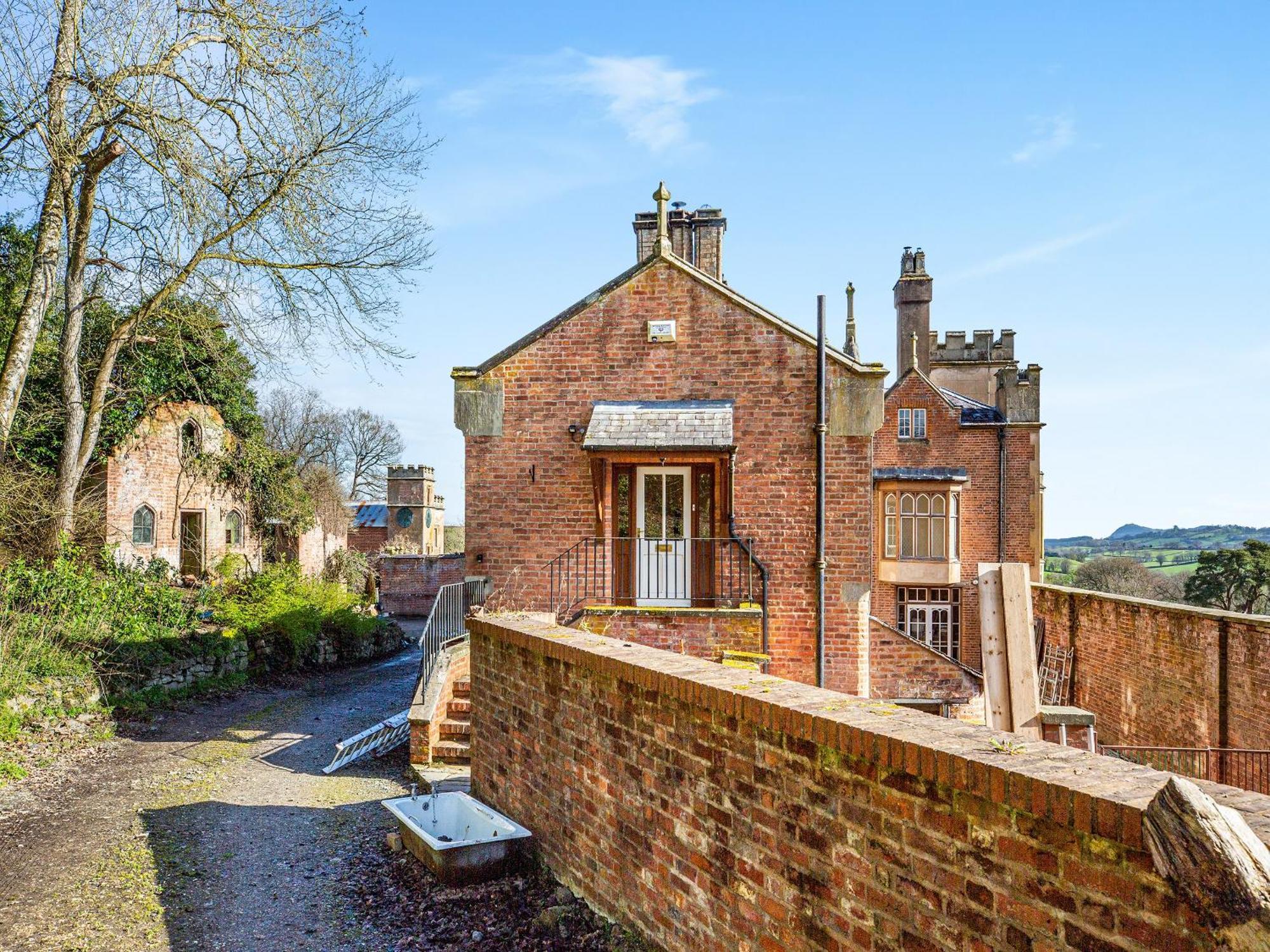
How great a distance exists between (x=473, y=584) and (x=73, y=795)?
5383 mm

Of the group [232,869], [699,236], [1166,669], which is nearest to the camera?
[232,869]

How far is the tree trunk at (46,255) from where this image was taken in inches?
525

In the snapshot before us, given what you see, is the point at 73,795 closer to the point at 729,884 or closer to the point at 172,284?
the point at 729,884

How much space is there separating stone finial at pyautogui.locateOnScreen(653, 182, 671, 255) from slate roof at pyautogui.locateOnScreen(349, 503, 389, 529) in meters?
37.3

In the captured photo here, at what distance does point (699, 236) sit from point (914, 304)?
42.8 feet

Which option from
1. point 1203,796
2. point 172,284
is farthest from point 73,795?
point 1203,796

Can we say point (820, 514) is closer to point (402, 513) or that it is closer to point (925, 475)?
point (925, 475)

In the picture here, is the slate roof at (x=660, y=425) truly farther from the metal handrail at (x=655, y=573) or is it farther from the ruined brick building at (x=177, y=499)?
the ruined brick building at (x=177, y=499)

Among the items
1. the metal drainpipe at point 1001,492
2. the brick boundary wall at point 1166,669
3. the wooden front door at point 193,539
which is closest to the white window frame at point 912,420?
the metal drainpipe at point 1001,492

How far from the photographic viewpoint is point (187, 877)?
22.9 ft

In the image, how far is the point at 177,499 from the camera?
21.3 metres

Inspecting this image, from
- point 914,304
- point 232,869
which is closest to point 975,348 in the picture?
point 914,304

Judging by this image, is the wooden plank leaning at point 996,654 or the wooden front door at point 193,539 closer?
the wooden plank leaning at point 996,654

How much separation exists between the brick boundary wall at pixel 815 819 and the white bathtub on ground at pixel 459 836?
251mm
